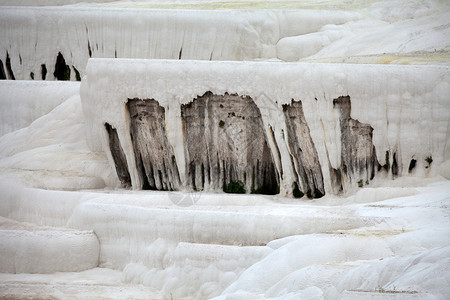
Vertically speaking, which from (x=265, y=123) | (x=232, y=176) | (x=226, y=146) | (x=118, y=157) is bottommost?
(x=232, y=176)

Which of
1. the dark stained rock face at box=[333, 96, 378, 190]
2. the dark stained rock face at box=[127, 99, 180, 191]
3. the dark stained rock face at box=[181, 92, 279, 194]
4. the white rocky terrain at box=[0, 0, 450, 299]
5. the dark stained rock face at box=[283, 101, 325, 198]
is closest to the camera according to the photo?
the white rocky terrain at box=[0, 0, 450, 299]

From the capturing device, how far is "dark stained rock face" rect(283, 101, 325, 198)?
Answer: 78.5 ft

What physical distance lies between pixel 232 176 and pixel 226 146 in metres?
0.80

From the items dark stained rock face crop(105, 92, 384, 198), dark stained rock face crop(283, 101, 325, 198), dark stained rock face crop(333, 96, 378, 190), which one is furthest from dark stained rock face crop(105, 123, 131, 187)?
dark stained rock face crop(333, 96, 378, 190)

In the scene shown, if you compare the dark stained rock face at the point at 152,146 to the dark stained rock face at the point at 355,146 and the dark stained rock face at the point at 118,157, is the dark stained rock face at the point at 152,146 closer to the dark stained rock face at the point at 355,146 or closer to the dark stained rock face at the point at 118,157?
the dark stained rock face at the point at 118,157

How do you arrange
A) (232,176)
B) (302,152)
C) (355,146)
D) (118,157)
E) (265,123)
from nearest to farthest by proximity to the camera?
(355,146)
(302,152)
(265,123)
(232,176)
(118,157)

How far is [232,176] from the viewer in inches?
986

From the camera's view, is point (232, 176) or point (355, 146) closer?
point (355, 146)

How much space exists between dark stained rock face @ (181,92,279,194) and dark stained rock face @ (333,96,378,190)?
6.83ft

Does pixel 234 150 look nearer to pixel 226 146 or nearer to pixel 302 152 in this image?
pixel 226 146

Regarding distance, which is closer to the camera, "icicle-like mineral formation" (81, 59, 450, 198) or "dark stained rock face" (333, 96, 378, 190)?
A: "icicle-like mineral formation" (81, 59, 450, 198)

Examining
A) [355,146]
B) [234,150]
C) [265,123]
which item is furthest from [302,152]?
[234,150]

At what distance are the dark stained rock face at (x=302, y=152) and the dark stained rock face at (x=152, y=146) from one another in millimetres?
3276

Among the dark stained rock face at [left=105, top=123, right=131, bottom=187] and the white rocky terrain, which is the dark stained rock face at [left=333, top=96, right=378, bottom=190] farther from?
the dark stained rock face at [left=105, top=123, right=131, bottom=187]
